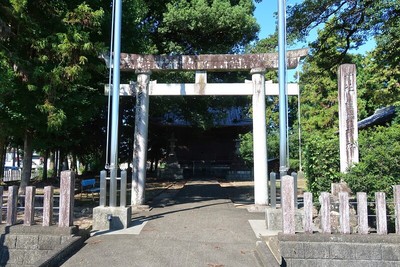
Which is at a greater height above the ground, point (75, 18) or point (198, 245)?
point (75, 18)

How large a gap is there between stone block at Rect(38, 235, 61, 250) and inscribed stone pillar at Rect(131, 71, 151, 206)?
4150 millimetres

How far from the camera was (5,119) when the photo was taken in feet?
34.5

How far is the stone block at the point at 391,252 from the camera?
619cm

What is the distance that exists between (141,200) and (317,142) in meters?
5.29

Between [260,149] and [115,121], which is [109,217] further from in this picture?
[260,149]

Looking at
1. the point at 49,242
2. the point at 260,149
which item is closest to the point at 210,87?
the point at 260,149

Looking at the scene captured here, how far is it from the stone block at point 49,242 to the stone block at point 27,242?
9 cm

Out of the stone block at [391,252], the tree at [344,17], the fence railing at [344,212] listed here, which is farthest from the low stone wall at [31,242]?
the tree at [344,17]

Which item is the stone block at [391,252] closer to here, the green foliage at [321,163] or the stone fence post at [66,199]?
the green foliage at [321,163]

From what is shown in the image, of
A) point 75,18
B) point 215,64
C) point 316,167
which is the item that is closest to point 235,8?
point 215,64

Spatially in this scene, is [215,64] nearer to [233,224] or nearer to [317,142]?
[317,142]

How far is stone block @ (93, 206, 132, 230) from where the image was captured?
8.02 metres

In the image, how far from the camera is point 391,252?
6.20 metres

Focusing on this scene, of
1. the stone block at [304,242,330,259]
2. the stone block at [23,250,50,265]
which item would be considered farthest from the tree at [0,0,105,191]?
the stone block at [304,242,330,259]
